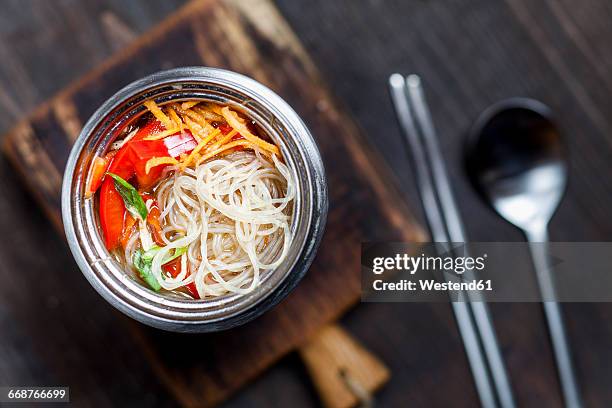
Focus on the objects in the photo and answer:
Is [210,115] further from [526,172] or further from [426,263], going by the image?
[526,172]

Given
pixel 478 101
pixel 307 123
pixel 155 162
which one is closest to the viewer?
pixel 155 162

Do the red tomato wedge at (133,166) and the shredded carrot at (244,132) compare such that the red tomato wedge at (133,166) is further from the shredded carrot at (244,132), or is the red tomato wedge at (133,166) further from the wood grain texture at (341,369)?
the wood grain texture at (341,369)

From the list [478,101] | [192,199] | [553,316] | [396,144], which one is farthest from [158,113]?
[553,316]

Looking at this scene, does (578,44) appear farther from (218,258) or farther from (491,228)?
(218,258)

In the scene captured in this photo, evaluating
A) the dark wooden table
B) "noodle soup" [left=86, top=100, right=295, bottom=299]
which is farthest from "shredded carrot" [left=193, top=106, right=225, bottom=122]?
the dark wooden table

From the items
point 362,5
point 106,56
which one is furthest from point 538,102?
point 106,56

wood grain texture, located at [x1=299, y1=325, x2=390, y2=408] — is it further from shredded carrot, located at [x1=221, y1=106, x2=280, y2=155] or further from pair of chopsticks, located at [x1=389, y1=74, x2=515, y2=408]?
shredded carrot, located at [x1=221, y1=106, x2=280, y2=155]

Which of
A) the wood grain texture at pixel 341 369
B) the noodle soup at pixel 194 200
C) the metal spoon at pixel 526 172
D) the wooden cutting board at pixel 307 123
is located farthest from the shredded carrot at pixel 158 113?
the metal spoon at pixel 526 172

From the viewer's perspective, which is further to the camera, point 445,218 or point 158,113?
point 445,218
